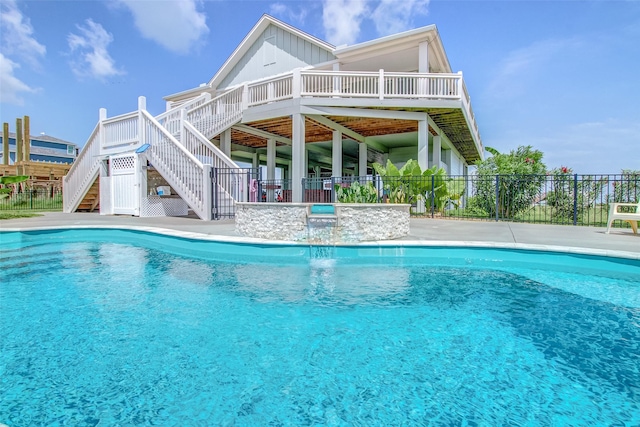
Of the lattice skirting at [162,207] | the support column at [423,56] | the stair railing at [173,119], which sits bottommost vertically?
the lattice skirting at [162,207]

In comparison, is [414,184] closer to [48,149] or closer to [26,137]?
[26,137]

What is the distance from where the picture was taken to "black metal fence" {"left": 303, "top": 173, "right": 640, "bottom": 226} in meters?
10.3

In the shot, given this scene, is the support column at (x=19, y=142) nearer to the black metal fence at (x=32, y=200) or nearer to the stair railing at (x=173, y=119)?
the black metal fence at (x=32, y=200)

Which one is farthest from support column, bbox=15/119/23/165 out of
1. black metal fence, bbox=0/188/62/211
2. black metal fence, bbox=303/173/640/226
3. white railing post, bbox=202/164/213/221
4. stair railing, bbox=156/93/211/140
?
black metal fence, bbox=303/173/640/226

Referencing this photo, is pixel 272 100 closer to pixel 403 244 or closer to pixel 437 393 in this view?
pixel 403 244

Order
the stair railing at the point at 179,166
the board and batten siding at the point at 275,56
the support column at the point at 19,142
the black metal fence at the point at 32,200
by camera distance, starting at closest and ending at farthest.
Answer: the stair railing at the point at 179,166 < the board and batten siding at the point at 275,56 < the black metal fence at the point at 32,200 < the support column at the point at 19,142

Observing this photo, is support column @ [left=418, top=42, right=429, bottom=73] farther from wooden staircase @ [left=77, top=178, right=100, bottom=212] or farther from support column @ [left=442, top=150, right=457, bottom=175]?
wooden staircase @ [left=77, top=178, right=100, bottom=212]

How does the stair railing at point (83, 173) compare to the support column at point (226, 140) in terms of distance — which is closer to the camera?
the stair railing at point (83, 173)

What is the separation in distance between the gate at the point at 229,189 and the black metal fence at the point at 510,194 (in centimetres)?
325

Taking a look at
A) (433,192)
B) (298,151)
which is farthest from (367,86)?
(433,192)

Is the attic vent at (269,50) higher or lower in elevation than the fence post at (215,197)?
higher

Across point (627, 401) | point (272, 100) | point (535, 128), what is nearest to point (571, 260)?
point (627, 401)

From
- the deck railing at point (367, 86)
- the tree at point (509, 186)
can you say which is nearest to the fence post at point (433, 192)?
the tree at point (509, 186)

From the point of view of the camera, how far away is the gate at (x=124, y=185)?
12.6 meters
